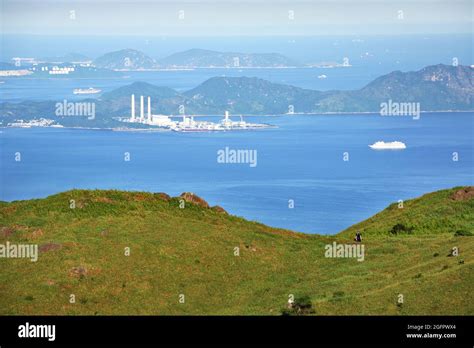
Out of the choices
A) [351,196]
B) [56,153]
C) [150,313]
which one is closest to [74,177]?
[56,153]

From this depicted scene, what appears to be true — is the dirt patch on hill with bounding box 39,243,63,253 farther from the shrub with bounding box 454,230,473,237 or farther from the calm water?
the calm water

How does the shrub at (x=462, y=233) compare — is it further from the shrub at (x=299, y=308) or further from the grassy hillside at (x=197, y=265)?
the shrub at (x=299, y=308)

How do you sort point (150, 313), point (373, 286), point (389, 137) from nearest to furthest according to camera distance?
point (150, 313)
point (373, 286)
point (389, 137)

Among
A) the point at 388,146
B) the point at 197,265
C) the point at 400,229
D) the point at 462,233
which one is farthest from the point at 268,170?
the point at 197,265

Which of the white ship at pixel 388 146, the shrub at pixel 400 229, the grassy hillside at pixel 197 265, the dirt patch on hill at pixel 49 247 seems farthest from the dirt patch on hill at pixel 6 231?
the white ship at pixel 388 146
